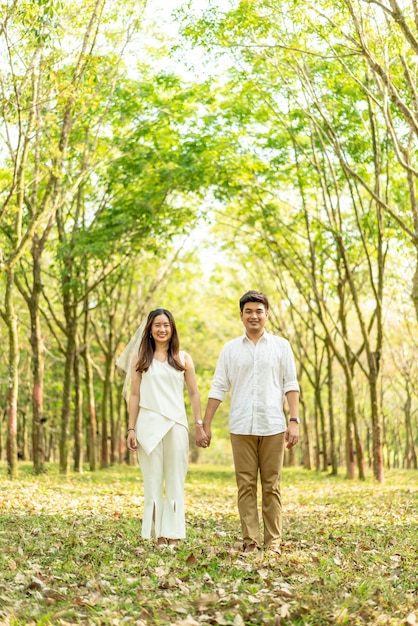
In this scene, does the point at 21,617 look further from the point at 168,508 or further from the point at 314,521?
the point at 314,521

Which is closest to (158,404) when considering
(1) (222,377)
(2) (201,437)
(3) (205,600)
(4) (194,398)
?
(4) (194,398)

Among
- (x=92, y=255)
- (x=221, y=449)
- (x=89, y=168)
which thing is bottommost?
(x=221, y=449)

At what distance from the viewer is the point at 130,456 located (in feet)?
109

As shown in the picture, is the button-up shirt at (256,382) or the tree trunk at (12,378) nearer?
the button-up shirt at (256,382)

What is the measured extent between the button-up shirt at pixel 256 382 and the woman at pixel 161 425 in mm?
414

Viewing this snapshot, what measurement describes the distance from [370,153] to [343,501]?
9438 mm

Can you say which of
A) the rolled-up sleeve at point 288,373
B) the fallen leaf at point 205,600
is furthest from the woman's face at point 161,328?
the fallen leaf at point 205,600

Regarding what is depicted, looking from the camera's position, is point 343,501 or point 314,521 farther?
point 343,501

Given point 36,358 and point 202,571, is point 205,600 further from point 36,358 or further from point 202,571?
point 36,358

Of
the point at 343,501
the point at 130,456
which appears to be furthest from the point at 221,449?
the point at 343,501

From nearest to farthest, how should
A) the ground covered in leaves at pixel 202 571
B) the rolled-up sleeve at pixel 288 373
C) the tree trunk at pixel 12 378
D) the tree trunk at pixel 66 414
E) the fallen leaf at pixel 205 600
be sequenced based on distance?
the ground covered in leaves at pixel 202 571, the fallen leaf at pixel 205 600, the rolled-up sleeve at pixel 288 373, the tree trunk at pixel 12 378, the tree trunk at pixel 66 414

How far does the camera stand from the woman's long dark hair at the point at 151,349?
26.0 feet

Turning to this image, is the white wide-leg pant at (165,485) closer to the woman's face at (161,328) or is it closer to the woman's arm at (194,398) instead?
the woman's arm at (194,398)

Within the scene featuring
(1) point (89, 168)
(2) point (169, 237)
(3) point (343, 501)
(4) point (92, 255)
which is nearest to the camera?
(3) point (343, 501)
